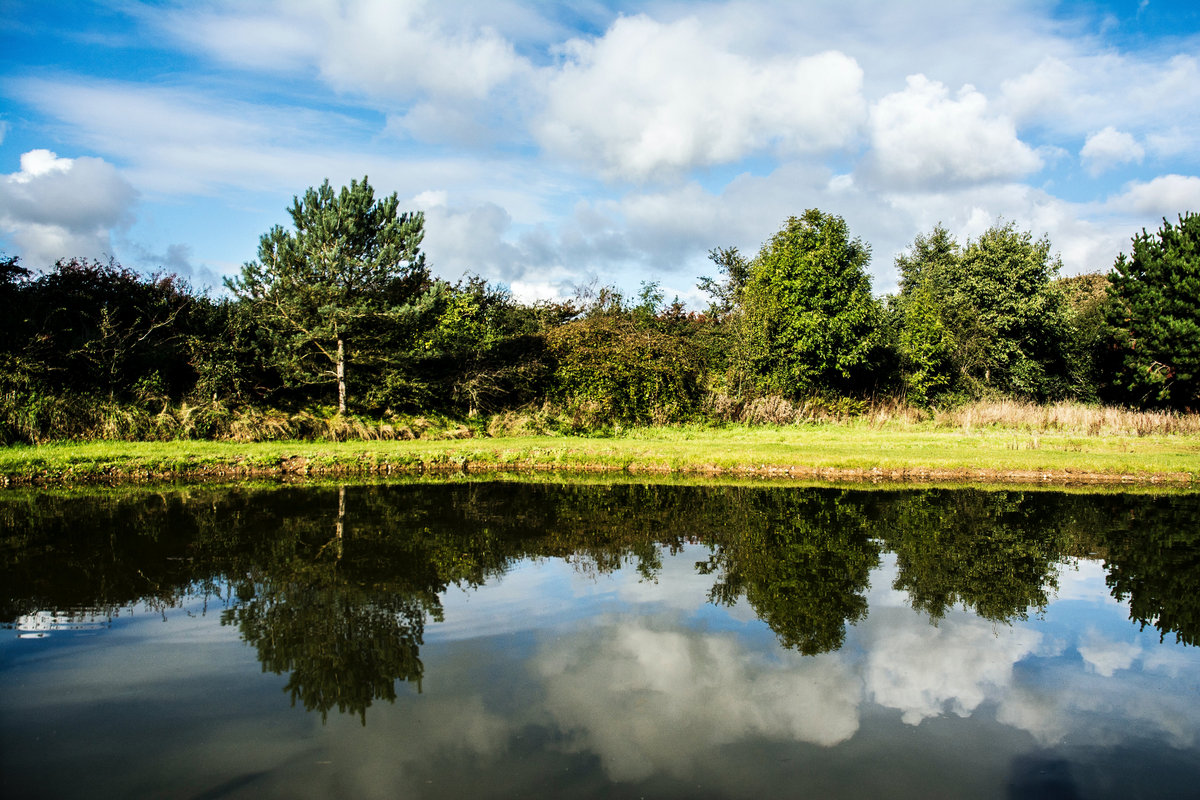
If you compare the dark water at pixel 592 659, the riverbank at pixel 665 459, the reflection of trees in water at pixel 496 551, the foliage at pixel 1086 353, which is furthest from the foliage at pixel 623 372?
the foliage at pixel 1086 353

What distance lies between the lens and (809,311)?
29000 mm

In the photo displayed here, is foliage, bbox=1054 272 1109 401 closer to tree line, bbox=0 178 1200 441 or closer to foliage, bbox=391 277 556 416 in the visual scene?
tree line, bbox=0 178 1200 441

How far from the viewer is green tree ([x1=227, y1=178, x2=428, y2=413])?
78.8ft

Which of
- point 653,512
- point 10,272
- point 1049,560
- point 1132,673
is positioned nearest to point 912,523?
point 1049,560

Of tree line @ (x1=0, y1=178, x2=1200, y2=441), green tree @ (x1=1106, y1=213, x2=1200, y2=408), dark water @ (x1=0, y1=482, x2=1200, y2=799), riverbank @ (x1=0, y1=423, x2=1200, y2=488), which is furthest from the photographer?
green tree @ (x1=1106, y1=213, x2=1200, y2=408)

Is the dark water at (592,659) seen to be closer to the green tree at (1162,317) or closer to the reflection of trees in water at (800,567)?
the reflection of trees in water at (800,567)

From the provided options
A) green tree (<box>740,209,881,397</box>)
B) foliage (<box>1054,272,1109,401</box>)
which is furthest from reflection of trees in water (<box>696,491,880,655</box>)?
foliage (<box>1054,272,1109,401</box>)

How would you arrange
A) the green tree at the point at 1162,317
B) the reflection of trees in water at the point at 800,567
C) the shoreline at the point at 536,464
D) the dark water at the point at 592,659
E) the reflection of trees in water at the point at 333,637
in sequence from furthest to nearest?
the green tree at the point at 1162,317
the shoreline at the point at 536,464
the reflection of trees in water at the point at 800,567
the reflection of trees in water at the point at 333,637
the dark water at the point at 592,659

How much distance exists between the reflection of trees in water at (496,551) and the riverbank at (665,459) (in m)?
2.11

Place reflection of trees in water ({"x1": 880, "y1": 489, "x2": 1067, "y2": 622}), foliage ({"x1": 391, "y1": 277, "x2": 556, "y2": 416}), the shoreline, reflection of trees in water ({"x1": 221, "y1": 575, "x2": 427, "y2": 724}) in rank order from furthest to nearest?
foliage ({"x1": 391, "y1": 277, "x2": 556, "y2": 416})
the shoreline
reflection of trees in water ({"x1": 880, "y1": 489, "x2": 1067, "y2": 622})
reflection of trees in water ({"x1": 221, "y1": 575, "x2": 427, "y2": 724})

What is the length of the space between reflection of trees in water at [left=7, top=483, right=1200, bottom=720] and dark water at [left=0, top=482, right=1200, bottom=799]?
0.06 meters

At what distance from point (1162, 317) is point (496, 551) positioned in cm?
3318

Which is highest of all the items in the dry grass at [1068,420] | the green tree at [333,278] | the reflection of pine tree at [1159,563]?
the green tree at [333,278]

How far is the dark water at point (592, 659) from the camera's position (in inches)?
209
